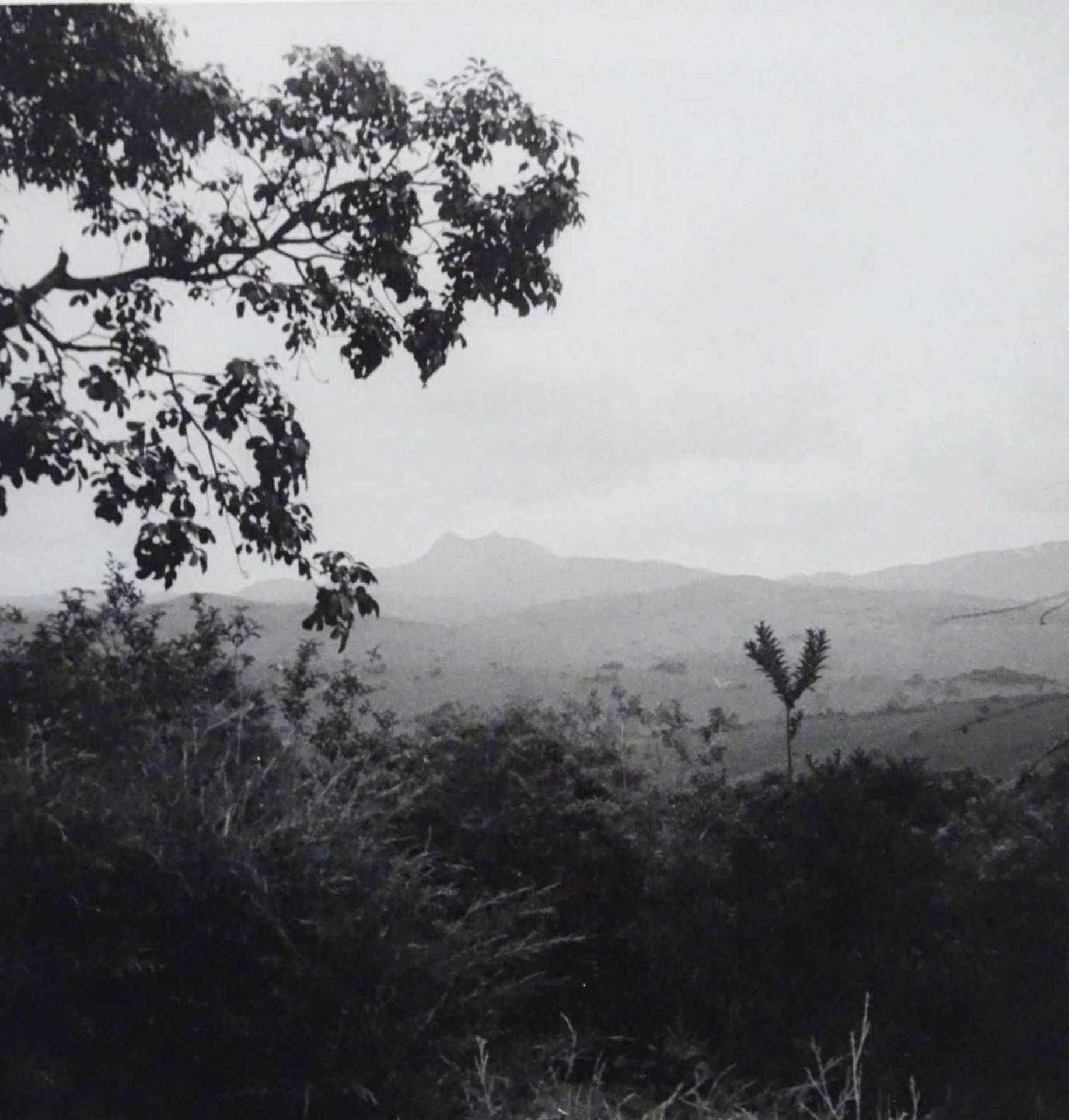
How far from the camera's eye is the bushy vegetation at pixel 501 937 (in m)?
3.22

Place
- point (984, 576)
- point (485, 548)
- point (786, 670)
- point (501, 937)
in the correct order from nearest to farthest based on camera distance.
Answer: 1. point (501, 937)
2. point (786, 670)
3. point (984, 576)
4. point (485, 548)

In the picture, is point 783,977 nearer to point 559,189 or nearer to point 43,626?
point 559,189

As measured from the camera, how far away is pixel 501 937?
13.4 feet

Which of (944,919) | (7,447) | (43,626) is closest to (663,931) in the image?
(944,919)

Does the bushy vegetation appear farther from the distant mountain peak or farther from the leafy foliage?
the distant mountain peak

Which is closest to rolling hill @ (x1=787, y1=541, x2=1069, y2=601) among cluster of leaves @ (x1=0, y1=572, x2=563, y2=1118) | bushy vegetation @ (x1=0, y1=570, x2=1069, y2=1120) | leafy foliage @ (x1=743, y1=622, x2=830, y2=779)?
leafy foliage @ (x1=743, y1=622, x2=830, y2=779)

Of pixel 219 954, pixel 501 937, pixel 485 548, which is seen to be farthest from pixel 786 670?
pixel 485 548

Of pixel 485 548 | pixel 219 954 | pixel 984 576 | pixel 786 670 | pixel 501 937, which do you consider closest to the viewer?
pixel 219 954

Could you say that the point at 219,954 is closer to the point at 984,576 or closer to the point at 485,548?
the point at 984,576

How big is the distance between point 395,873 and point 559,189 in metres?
3.67

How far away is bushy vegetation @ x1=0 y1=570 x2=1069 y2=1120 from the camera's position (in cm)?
322

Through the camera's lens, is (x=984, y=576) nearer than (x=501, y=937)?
No

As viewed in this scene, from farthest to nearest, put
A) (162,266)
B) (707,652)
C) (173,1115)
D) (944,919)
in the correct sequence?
1. (707,652)
2. (162,266)
3. (944,919)
4. (173,1115)

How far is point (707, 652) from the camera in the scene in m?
8.80
